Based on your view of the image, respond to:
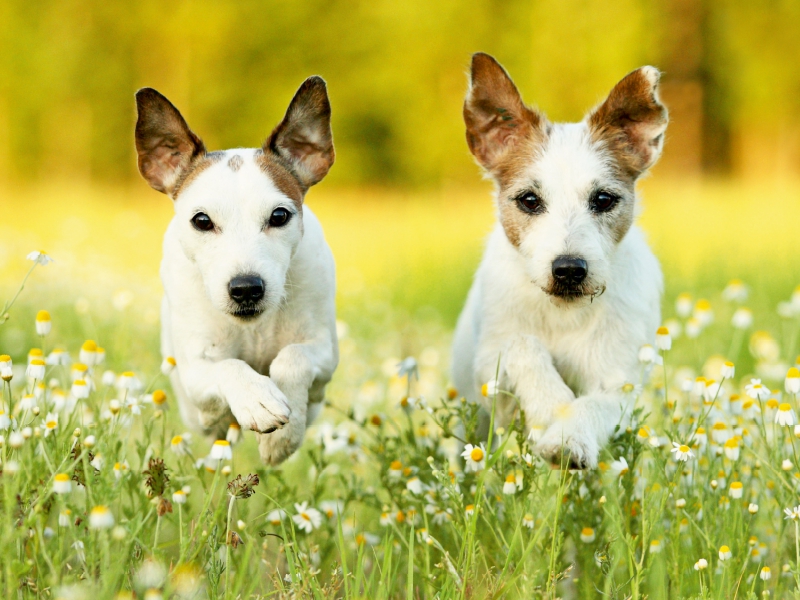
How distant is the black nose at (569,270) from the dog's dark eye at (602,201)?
400 millimetres

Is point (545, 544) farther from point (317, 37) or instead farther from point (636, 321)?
point (317, 37)

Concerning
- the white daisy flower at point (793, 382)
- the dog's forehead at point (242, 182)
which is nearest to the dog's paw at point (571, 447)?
the white daisy flower at point (793, 382)

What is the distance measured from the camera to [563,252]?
394cm

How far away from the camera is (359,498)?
13.3 feet

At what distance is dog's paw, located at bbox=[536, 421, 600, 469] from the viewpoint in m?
3.50

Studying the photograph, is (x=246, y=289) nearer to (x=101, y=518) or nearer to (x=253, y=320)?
(x=253, y=320)

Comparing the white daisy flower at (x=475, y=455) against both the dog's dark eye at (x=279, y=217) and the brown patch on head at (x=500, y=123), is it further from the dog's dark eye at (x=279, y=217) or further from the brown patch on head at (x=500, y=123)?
the brown patch on head at (x=500, y=123)

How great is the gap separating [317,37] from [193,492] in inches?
1128

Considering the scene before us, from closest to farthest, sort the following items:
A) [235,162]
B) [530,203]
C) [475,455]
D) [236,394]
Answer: [475,455]
[236,394]
[235,162]
[530,203]

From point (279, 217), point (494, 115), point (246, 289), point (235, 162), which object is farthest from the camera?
point (494, 115)

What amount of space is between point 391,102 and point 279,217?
89.5ft

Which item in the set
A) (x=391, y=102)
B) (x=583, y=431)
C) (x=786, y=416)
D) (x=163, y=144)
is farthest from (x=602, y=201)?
(x=391, y=102)

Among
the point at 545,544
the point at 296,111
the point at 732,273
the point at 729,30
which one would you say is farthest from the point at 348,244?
the point at 729,30

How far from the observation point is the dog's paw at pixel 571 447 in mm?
3504
